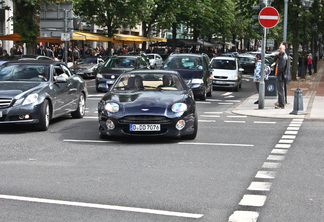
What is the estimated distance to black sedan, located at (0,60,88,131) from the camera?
36.9ft

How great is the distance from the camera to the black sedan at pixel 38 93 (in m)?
11.2

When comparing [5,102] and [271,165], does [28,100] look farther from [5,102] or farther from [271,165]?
[271,165]

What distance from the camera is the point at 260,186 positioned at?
6.70 m

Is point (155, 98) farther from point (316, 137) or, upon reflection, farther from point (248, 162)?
point (316, 137)

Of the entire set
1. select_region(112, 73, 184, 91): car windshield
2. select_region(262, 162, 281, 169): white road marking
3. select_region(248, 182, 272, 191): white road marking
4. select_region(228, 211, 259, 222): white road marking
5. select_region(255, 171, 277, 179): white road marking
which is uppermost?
select_region(112, 73, 184, 91): car windshield

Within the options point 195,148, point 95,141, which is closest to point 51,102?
point 95,141

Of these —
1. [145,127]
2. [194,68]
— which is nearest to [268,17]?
[194,68]

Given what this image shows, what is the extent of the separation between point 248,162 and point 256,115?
7252 millimetres

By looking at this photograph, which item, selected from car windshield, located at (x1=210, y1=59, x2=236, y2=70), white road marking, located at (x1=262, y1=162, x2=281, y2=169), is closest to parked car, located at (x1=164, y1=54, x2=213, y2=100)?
car windshield, located at (x1=210, y1=59, x2=236, y2=70)

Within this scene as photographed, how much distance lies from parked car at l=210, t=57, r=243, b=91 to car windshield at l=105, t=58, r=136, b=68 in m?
4.14

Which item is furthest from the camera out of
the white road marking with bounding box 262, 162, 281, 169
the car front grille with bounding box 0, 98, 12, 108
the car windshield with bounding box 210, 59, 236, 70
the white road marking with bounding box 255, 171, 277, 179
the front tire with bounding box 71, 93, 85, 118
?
the car windshield with bounding box 210, 59, 236, 70

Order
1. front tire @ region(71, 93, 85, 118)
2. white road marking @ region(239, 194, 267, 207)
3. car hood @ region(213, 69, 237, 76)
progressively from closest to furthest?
white road marking @ region(239, 194, 267, 207) → front tire @ region(71, 93, 85, 118) → car hood @ region(213, 69, 237, 76)

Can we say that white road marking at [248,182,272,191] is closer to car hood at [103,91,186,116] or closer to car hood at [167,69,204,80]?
car hood at [103,91,186,116]

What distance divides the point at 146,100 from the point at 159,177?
130 inches
